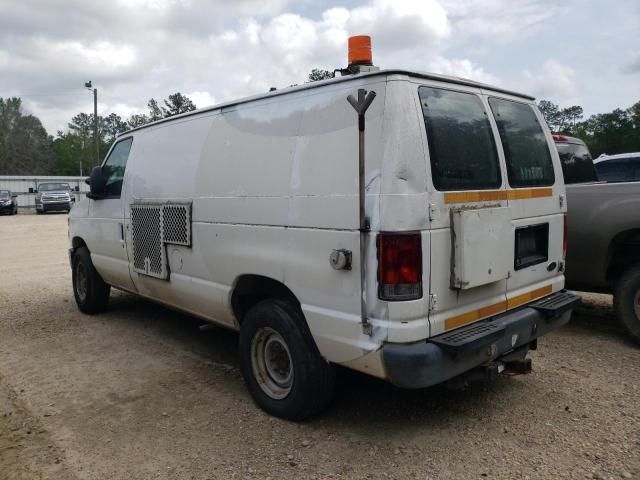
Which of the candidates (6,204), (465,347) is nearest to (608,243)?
(465,347)

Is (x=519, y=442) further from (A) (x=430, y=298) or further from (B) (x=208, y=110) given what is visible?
(B) (x=208, y=110)

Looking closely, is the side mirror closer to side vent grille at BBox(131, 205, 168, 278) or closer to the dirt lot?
side vent grille at BBox(131, 205, 168, 278)

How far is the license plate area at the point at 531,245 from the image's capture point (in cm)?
365

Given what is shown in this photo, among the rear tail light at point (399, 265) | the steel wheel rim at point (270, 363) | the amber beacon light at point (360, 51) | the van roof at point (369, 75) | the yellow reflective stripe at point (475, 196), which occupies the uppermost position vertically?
the amber beacon light at point (360, 51)

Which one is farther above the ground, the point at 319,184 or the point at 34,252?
the point at 319,184

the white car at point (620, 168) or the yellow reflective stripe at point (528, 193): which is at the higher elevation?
the white car at point (620, 168)

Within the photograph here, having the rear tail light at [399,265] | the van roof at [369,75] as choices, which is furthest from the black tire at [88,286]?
the rear tail light at [399,265]

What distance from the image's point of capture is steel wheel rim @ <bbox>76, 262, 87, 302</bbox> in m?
6.67

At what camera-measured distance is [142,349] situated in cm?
529

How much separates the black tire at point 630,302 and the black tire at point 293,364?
124 inches

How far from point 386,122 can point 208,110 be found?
76.7 inches

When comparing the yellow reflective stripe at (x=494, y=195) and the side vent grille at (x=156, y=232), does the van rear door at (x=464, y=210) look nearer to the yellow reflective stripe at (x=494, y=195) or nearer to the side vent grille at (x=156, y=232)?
the yellow reflective stripe at (x=494, y=195)

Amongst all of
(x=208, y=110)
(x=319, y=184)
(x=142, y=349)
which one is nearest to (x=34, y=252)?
(x=142, y=349)

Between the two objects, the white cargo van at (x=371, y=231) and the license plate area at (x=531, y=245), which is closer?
the white cargo van at (x=371, y=231)
